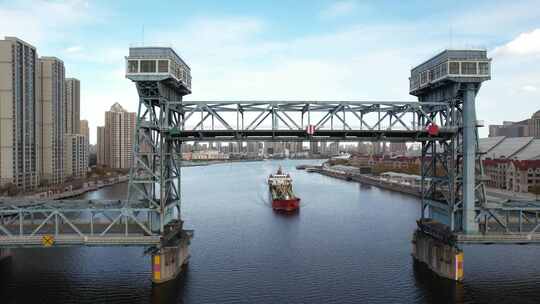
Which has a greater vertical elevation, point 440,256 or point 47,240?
point 47,240

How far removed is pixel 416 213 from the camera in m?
66.1

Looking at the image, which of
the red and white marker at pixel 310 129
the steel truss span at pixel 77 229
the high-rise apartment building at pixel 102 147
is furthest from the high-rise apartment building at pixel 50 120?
the red and white marker at pixel 310 129

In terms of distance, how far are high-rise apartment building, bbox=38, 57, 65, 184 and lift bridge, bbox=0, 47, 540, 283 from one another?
267 feet

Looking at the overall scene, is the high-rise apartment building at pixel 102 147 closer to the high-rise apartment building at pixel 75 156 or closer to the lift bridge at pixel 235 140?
the high-rise apartment building at pixel 75 156

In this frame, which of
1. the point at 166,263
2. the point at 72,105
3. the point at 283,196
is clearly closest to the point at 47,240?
the point at 166,263

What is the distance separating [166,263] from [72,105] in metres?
126

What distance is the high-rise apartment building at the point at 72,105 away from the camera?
132000 millimetres

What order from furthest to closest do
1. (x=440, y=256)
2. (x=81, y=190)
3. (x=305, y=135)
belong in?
(x=81, y=190) → (x=305, y=135) → (x=440, y=256)

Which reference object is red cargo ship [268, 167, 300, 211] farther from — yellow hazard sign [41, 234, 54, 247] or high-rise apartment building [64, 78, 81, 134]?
high-rise apartment building [64, 78, 81, 134]

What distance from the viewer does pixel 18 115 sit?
3563 inches

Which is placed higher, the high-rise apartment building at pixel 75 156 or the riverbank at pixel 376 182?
the high-rise apartment building at pixel 75 156

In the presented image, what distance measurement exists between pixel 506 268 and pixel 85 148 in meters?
130

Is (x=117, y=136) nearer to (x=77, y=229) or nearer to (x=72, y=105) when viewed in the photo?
(x=72, y=105)

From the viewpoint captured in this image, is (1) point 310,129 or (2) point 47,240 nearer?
(2) point 47,240
